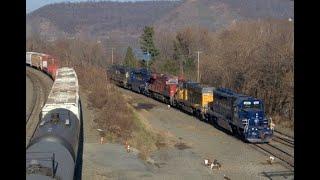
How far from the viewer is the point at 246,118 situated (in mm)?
25031

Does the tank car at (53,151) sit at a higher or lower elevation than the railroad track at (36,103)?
higher

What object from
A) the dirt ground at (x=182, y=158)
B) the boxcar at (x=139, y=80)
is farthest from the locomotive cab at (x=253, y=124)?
the boxcar at (x=139, y=80)

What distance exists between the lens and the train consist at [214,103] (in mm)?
25125

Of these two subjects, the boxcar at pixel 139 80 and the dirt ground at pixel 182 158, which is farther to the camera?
the boxcar at pixel 139 80

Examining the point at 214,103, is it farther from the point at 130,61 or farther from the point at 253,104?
the point at 130,61

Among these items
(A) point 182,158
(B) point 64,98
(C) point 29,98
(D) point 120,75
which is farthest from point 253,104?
(D) point 120,75

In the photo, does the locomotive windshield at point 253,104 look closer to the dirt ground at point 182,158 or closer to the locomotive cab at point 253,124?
the locomotive cab at point 253,124

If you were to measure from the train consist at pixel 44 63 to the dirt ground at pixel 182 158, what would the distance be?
23.9 m

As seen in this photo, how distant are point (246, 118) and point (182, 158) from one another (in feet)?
14.2

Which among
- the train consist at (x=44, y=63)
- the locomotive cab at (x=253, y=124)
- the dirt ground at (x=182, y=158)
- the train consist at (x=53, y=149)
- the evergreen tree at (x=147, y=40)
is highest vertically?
the evergreen tree at (x=147, y=40)

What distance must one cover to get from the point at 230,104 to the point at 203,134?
268 cm
